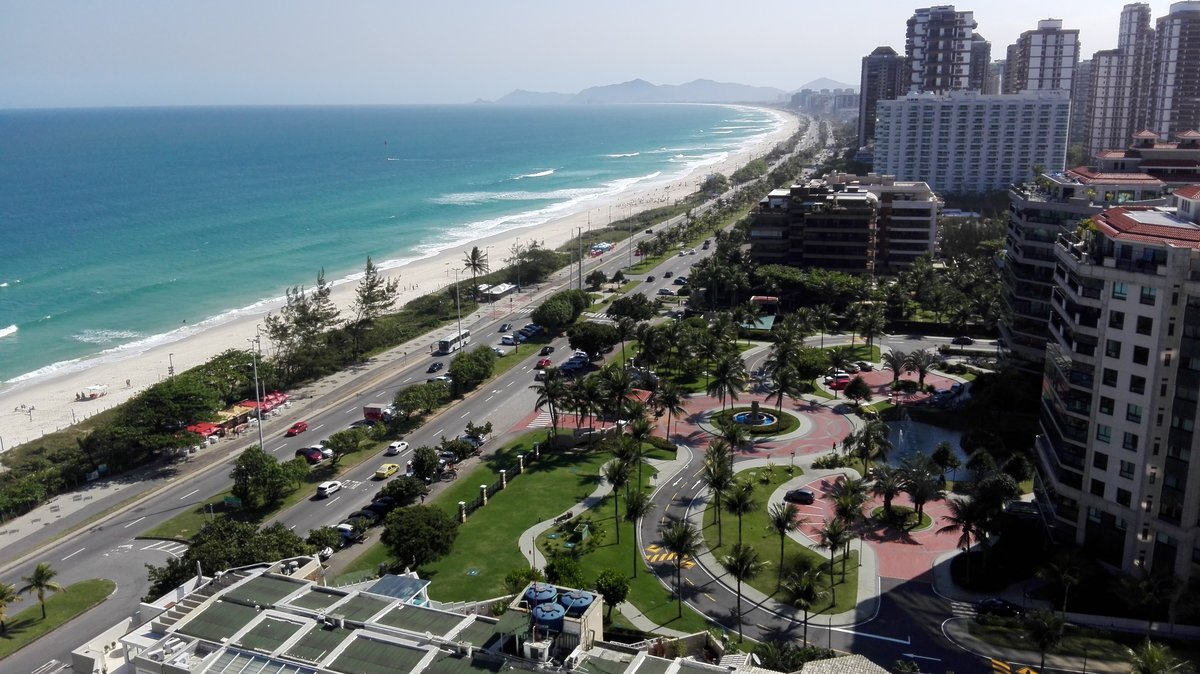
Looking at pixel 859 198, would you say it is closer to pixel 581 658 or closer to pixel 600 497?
pixel 600 497

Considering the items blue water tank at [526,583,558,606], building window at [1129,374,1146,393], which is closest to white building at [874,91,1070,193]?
building window at [1129,374,1146,393]

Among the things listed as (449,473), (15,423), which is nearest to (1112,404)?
(449,473)

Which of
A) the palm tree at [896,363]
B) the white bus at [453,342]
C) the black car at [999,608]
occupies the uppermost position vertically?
the palm tree at [896,363]

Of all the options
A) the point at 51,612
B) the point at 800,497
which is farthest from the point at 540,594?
the point at 51,612

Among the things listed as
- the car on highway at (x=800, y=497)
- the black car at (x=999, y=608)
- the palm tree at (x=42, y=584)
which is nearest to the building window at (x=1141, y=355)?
the black car at (x=999, y=608)

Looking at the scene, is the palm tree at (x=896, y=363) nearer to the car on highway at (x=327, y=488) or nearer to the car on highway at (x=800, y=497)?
the car on highway at (x=800, y=497)

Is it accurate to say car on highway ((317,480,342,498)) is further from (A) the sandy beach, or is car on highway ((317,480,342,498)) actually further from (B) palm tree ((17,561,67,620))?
(A) the sandy beach
